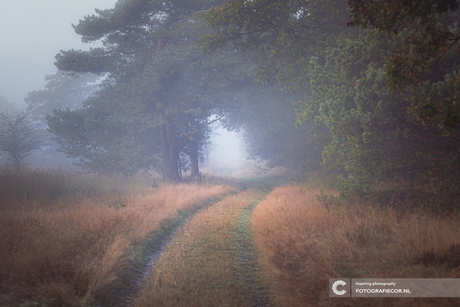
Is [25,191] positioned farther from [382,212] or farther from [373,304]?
[382,212]

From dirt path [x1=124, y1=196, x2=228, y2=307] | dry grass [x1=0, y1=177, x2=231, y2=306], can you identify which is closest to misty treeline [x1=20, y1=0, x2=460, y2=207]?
dirt path [x1=124, y1=196, x2=228, y2=307]

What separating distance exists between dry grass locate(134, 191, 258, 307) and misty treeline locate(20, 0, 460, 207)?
14.2ft

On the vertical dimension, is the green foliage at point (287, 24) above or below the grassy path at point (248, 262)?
above

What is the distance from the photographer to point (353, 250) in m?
5.27

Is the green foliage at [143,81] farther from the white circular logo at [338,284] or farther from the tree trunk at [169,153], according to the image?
the white circular logo at [338,284]

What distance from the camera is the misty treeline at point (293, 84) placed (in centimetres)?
575

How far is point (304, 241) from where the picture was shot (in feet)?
19.3

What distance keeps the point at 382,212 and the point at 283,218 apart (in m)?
2.81

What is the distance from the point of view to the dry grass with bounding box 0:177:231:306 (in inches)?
171

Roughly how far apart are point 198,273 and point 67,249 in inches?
123

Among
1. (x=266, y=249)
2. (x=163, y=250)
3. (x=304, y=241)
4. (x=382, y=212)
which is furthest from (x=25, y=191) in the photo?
(x=382, y=212)

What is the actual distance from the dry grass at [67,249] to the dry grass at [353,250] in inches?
133

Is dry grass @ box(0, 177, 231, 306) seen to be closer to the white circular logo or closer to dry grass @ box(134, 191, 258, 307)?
dry grass @ box(134, 191, 258, 307)

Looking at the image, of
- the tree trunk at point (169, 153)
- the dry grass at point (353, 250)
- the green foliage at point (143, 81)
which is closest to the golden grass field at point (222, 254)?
the dry grass at point (353, 250)
